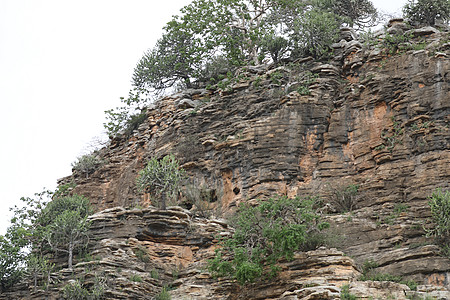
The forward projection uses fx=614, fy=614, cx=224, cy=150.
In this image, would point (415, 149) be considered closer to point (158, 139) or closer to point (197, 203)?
point (197, 203)

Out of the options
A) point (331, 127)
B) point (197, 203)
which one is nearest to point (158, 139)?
point (197, 203)

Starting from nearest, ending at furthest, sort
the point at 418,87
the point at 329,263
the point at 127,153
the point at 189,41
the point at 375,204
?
the point at 329,263 < the point at 375,204 < the point at 418,87 < the point at 127,153 < the point at 189,41

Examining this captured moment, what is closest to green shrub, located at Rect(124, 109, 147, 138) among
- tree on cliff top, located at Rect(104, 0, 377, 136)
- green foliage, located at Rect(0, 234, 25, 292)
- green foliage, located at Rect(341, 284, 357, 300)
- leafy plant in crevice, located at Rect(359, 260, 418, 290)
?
tree on cliff top, located at Rect(104, 0, 377, 136)

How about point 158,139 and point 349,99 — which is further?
point 158,139

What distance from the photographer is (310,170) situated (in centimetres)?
2841

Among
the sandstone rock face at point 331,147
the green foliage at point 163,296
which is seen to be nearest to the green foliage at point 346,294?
the sandstone rock face at point 331,147

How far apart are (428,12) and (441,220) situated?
1505 centimetres

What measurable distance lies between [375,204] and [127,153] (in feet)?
55.7

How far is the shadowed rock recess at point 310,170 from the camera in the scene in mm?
21656

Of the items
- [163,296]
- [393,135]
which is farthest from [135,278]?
[393,135]

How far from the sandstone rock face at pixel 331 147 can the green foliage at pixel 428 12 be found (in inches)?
99.9

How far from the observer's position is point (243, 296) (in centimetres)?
2228

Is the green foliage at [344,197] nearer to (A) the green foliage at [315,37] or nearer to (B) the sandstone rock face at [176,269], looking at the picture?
(B) the sandstone rock face at [176,269]

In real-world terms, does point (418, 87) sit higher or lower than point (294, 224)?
higher
